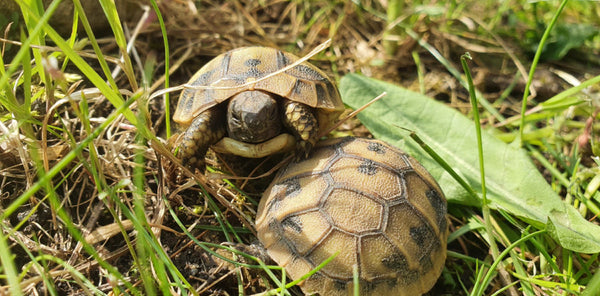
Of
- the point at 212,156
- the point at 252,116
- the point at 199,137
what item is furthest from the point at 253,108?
the point at 212,156

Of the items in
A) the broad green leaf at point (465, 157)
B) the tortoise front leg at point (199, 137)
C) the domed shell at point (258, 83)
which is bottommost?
the broad green leaf at point (465, 157)

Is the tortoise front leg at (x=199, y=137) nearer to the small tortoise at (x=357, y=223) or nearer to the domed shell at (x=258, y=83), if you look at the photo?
the domed shell at (x=258, y=83)

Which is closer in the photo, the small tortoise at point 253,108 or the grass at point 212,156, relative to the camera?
the grass at point 212,156

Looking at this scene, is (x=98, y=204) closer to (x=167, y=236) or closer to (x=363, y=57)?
(x=167, y=236)

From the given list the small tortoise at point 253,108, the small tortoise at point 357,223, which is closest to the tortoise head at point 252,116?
the small tortoise at point 253,108

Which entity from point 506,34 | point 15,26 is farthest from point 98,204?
point 506,34

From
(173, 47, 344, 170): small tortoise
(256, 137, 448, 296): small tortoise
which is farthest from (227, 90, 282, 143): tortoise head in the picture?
(256, 137, 448, 296): small tortoise

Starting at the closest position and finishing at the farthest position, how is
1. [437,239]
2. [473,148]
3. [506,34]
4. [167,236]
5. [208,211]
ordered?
[437,239], [167,236], [208,211], [473,148], [506,34]
